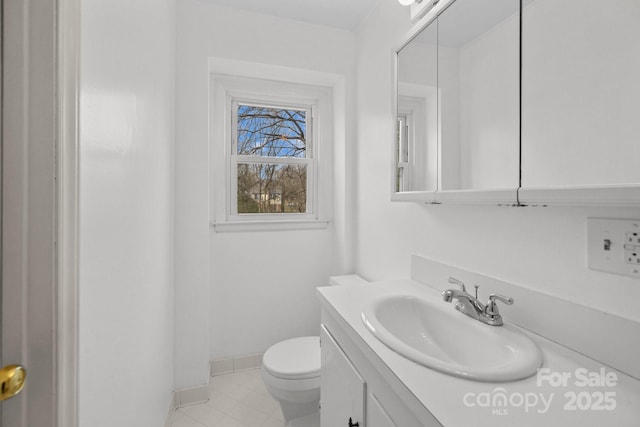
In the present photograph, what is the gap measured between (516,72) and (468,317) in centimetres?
75

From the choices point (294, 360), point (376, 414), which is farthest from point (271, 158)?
point (376, 414)

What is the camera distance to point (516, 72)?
2.83ft

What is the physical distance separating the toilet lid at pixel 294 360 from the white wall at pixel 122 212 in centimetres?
53

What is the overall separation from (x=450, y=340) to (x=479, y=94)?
83 centimetres

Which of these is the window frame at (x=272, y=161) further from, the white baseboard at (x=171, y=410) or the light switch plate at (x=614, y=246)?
the light switch plate at (x=614, y=246)

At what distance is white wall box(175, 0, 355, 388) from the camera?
1735mm

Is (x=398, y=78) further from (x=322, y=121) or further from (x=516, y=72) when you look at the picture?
(x=322, y=121)

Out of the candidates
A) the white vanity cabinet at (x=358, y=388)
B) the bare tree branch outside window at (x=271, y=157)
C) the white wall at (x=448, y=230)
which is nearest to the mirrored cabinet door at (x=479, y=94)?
the white wall at (x=448, y=230)

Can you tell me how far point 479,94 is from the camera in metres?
1.00

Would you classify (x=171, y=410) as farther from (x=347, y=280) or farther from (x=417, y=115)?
(x=417, y=115)

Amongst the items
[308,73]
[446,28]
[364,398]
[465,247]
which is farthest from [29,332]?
[308,73]

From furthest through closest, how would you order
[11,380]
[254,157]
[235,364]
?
[254,157] → [235,364] → [11,380]

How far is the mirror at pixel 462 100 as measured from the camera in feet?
2.94

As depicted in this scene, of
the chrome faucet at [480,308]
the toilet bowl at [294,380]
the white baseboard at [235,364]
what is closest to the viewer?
the chrome faucet at [480,308]
